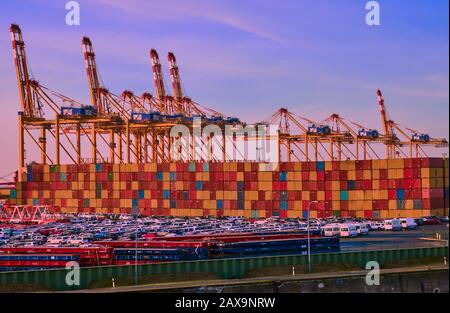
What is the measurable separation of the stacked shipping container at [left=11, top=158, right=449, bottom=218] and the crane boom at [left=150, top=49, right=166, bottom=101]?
34.5m

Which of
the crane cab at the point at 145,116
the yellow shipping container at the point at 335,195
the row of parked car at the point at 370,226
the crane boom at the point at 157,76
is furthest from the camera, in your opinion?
the crane boom at the point at 157,76

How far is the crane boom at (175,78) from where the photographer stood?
157625 mm

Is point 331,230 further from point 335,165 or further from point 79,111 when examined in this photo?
point 79,111

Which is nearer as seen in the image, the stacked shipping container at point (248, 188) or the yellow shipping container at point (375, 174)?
the stacked shipping container at point (248, 188)

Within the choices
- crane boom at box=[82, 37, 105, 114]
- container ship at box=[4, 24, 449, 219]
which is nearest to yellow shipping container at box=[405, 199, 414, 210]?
container ship at box=[4, 24, 449, 219]

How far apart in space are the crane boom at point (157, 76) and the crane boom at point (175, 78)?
2.23 m

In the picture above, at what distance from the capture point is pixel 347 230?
257ft

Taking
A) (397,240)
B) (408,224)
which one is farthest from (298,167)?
(397,240)

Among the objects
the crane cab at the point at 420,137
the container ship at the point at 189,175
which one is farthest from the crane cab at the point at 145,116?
the crane cab at the point at 420,137

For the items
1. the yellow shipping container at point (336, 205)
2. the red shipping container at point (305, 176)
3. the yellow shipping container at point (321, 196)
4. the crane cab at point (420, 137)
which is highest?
the crane cab at point (420, 137)

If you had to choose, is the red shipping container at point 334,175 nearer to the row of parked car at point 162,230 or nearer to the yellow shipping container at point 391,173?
the row of parked car at point 162,230

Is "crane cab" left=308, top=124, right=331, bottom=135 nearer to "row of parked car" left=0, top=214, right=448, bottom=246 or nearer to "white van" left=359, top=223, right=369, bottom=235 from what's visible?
"row of parked car" left=0, top=214, right=448, bottom=246

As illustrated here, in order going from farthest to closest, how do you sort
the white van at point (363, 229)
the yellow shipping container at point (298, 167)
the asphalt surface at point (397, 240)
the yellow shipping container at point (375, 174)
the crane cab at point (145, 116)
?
the crane cab at point (145, 116), the yellow shipping container at point (298, 167), the yellow shipping container at point (375, 174), the white van at point (363, 229), the asphalt surface at point (397, 240)
